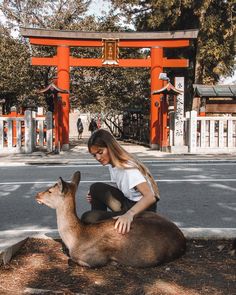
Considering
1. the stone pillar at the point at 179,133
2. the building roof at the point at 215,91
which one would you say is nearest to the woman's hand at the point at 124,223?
the stone pillar at the point at 179,133

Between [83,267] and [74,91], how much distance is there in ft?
79.7

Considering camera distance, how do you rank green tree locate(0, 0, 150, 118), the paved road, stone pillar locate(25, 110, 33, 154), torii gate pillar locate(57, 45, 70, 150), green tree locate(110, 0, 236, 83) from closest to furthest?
the paved road → stone pillar locate(25, 110, 33, 154) → torii gate pillar locate(57, 45, 70, 150) → green tree locate(110, 0, 236, 83) → green tree locate(0, 0, 150, 118)

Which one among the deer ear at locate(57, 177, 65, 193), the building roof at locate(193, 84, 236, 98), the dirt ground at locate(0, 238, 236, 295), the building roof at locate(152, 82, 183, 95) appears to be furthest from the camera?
A: the building roof at locate(193, 84, 236, 98)

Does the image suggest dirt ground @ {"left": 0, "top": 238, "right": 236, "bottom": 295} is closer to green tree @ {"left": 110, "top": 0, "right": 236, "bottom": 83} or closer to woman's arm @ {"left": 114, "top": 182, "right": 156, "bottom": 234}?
woman's arm @ {"left": 114, "top": 182, "right": 156, "bottom": 234}

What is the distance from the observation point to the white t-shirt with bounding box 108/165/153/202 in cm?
333

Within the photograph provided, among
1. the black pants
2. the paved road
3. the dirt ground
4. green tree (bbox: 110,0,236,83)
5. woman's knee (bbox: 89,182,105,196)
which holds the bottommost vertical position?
the paved road

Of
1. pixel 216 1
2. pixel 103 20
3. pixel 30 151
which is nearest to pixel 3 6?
pixel 103 20

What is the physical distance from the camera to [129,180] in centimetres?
337

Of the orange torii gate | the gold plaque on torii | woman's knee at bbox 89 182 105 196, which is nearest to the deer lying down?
woman's knee at bbox 89 182 105 196

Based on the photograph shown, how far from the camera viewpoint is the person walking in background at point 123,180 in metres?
3.27

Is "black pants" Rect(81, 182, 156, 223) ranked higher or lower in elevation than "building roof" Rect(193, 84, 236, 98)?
lower

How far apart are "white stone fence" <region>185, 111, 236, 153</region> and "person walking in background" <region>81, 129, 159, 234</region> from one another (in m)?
12.6

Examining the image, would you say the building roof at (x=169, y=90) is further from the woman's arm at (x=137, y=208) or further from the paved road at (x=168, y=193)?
the woman's arm at (x=137, y=208)

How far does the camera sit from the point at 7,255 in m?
3.27
